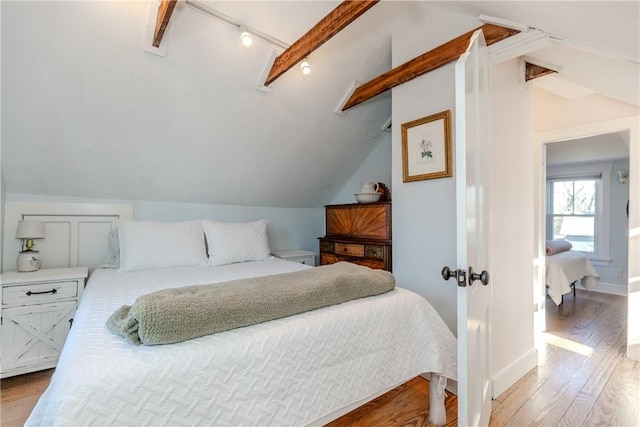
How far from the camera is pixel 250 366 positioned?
→ 1001 millimetres

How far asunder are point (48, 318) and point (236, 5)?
2421 millimetres

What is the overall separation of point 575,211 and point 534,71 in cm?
398

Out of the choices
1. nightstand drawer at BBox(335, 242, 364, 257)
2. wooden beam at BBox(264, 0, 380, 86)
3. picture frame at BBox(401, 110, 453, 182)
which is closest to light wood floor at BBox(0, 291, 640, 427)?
nightstand drawer at BBox(335, 242, 364, 257)

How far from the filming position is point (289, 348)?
1.09 meters

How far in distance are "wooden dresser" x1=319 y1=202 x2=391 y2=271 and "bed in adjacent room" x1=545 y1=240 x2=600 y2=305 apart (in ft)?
7.49

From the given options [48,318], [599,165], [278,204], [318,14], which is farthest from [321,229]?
[599,165]

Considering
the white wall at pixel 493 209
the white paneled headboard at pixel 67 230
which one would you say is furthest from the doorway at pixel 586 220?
the white paneled headboard at pixel 67 230

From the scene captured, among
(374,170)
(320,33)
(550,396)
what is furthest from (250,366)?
(374,170)

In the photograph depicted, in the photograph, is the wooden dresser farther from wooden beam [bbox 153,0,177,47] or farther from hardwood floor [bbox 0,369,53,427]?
hardwood floor [bbox 0,369,53,427]

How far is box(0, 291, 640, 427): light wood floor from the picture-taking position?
1615 millimetres

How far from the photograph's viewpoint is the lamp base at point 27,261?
2107 mm

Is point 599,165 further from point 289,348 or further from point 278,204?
point 289,348

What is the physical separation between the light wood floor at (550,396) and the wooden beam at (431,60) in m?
2.16

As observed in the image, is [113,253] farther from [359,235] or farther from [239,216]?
[359,235]
